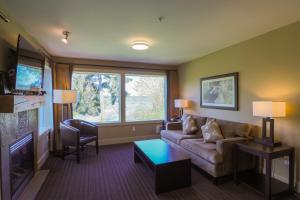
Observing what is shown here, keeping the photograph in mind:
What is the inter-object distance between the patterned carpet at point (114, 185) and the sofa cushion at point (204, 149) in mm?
389

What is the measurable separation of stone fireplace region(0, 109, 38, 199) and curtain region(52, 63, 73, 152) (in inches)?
50.3

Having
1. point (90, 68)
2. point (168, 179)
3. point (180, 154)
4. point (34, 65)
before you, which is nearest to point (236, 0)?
point (180, 154)

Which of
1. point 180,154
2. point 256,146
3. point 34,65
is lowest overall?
point 180,154

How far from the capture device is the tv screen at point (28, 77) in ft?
7.25

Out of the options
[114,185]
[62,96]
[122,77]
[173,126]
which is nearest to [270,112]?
[173,126]

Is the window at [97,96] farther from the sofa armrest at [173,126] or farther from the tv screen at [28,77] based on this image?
the tv screen at [28,77]

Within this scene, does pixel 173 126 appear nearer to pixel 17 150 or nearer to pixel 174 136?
pixel 174 136

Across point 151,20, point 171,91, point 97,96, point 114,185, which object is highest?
point 151,20

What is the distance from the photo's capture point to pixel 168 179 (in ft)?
8.16

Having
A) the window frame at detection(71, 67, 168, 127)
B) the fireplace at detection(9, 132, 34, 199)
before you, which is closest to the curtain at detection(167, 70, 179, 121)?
the window frame at detection(71, 67, 168, 127)

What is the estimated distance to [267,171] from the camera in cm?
221

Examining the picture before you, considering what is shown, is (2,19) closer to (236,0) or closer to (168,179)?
(236,0)

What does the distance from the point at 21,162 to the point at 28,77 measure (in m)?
1.31

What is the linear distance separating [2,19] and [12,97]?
1024 mm
